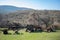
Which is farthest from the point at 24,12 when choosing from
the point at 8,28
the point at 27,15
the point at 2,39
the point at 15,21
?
the point at 2,39

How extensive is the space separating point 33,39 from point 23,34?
32cm

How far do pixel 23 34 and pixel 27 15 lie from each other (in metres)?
0.59

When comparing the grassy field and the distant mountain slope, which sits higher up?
the distant mountain slope

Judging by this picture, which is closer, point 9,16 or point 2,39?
point 2,39

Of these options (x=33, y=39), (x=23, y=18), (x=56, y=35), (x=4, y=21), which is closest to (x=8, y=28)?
(x=4, y=21)

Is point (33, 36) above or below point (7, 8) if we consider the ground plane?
below

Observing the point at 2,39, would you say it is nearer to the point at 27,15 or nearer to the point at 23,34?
the point at 23,34

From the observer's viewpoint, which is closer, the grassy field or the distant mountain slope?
the grassy field

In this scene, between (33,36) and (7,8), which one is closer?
(33,36)

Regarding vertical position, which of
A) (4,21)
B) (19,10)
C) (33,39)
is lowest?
(33,39)

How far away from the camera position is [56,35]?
3848mm

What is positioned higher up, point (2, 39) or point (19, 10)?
point (19, 10)

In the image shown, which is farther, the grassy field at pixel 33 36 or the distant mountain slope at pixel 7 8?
the distant mountain slope at pixel 7 8

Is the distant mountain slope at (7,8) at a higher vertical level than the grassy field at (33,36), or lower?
higher
